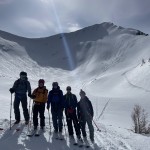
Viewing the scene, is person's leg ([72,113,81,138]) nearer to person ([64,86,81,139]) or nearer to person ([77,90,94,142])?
person ([64,86,81,139])

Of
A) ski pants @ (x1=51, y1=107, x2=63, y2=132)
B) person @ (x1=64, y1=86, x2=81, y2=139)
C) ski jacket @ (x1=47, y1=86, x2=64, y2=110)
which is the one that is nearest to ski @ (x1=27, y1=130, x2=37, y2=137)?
ski pants @ (x1=51, y1=107, x2=63, y2=132)

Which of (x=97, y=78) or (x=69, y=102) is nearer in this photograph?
(x=69, y=102)

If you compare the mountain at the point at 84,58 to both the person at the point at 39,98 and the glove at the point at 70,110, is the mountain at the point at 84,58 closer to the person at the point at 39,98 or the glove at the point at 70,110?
the person at the point at 39,98

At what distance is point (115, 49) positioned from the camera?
181125 millimetres

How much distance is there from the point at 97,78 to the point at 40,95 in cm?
11185

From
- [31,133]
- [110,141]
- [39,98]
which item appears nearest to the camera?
[31,133]

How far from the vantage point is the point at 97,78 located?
126812mm

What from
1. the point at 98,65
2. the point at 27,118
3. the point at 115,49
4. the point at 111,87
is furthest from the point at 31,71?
the point at 27,118

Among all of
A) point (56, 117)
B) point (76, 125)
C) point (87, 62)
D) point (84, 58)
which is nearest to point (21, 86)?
point (56, 117)

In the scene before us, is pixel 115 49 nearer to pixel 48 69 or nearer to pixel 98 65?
pixel 98 65

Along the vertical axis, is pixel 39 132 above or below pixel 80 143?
above

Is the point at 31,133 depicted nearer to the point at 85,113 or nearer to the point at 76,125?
the point at 76,125

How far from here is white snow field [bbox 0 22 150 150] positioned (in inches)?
570

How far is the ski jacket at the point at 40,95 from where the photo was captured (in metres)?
15.3
